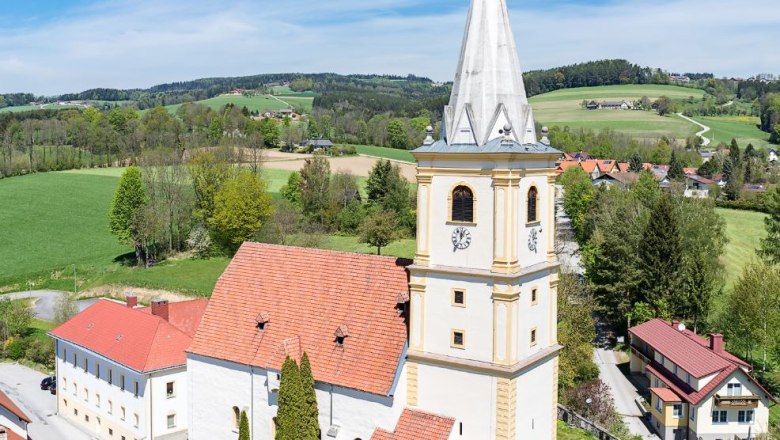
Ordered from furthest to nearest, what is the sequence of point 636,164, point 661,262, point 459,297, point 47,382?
point 636,164 < point 661,262 < point 47,382 < point 459,297

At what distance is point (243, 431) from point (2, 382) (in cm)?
2773

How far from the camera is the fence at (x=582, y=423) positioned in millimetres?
39719

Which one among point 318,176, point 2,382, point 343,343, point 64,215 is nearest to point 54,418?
point 2,382

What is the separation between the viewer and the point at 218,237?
77625 mm

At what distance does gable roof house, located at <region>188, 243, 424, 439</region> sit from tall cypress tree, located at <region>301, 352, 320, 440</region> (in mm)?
587

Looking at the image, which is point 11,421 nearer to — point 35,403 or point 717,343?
point 35,403

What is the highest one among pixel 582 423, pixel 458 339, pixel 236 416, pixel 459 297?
pixel 459 297

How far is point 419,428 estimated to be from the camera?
26.7 meters

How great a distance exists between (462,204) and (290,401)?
31.3 feet

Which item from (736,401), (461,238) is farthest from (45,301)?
(736,401)

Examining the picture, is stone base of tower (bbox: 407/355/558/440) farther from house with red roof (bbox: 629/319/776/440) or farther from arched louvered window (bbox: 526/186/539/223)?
house with red roof (bbox: 629/319/776/440)

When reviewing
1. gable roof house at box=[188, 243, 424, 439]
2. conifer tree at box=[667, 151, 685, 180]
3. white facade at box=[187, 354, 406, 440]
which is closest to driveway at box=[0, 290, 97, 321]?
white facade at box=[187, 354, 406, 440]

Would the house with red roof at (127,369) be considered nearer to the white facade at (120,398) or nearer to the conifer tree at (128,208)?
the white facade at (120,398)

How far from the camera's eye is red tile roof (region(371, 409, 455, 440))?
2638 centimetres
